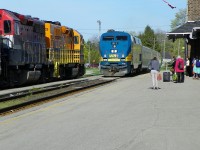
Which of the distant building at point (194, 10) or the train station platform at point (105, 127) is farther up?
the distant building at point (194, 10)

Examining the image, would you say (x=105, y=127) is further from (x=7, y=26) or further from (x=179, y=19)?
(x=179, y=19)

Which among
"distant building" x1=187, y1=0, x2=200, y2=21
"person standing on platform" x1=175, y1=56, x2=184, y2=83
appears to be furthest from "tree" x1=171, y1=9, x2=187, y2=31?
"person standing on platform" x1=175, y1=56, x2=184, y2=83

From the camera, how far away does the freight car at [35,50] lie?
24.1 metres

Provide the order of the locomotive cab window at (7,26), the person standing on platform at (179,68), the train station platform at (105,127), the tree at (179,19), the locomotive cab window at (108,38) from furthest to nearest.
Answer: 1. the tree at (179,19)
2. the locomotive cab window at (108,38)
3. the person standing on platform at (179,68)
4. the locomotive cab window at (7,26)
5. the train station platform at (105,127)

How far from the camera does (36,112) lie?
13.0 meters

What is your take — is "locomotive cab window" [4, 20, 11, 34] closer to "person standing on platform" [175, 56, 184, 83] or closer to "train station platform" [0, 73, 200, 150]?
"person standing on platform" [175, 56, 184, 83]

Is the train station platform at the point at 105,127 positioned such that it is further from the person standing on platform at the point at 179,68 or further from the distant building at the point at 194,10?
the distant building at the point at 194,10

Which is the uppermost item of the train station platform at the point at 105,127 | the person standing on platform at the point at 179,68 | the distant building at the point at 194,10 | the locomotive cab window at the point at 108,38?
the distant building at the point at 194,10

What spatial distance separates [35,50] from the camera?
28.4 metres

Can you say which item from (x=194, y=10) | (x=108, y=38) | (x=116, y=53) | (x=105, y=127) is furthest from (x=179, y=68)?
(x=105, y=127)

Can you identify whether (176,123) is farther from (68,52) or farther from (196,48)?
(196,48)

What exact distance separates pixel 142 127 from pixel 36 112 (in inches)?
171

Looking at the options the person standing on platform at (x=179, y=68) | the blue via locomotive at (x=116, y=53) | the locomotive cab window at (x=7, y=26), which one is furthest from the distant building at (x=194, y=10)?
the locomotive cab window at (x=7, y=26)

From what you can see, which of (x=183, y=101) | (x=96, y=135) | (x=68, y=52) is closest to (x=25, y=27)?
(x=68, y=52)
